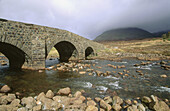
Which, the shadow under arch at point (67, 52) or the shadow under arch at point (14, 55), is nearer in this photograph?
the shadow under arch at point (14, 55)

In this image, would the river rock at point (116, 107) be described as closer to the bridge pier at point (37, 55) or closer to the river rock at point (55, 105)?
the river rock at point (55, 105)

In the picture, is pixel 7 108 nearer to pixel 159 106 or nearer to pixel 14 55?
pixel 159 106

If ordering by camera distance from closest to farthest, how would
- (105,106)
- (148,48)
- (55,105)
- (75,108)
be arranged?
(75,108), (105,106), (55,105), (148,48)

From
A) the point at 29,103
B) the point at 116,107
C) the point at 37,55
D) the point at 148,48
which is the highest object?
the point at 148,48

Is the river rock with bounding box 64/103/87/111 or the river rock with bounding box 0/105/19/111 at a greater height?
the river rock with bounding box 0/105/19/111

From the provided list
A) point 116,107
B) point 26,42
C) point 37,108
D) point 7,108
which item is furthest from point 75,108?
point 26,42

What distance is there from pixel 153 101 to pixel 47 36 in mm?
10696

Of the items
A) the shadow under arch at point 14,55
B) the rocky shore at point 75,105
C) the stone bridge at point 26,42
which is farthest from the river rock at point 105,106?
the shadow under arch at point 14,55

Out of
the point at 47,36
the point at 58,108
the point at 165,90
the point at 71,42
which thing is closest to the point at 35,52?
the point at 47,36

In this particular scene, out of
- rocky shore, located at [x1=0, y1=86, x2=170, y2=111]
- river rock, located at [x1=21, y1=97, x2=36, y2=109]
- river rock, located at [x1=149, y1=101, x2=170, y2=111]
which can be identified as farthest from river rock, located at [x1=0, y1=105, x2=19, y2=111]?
river rock, located at [x1=149, y1=101, x2=170, y2=111]

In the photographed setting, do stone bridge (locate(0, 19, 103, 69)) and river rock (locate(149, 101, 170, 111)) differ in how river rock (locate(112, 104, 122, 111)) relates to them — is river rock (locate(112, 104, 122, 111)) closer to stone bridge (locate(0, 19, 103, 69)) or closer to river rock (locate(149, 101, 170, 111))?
river rock (locate(149, 101, 170, 111))

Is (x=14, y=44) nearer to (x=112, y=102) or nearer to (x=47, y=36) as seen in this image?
(x=47, y=36)

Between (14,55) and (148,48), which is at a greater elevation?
(148,48)

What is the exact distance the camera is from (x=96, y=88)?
5.89 meters
